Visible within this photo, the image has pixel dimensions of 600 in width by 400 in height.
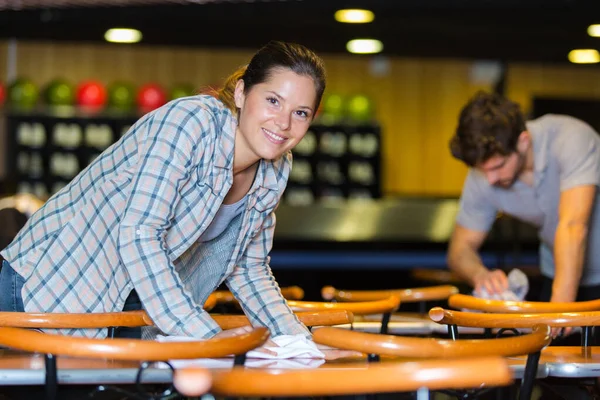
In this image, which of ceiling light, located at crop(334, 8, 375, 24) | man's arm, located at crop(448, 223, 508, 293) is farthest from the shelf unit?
man's arm, located at crop(448, 223, 508, 293)

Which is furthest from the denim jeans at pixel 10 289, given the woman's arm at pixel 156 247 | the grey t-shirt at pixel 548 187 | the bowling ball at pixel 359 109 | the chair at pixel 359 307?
the bowling ball at pixel 359 109

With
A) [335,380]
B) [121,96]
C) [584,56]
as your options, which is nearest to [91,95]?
[121,96]

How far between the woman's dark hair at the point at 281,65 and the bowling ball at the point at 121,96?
679 centimetres

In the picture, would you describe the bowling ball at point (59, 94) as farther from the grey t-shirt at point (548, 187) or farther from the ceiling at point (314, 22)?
the grey t-shirt at point (548, 187)

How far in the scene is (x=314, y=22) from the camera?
6094mm

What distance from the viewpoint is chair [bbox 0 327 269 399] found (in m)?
1.78

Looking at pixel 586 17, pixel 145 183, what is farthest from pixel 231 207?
pixel 586 17

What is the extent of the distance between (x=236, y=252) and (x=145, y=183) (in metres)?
0.46

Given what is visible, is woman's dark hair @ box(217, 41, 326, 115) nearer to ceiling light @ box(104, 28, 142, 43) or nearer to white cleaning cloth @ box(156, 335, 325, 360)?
white cleaning cloth @ box(156, 335, 325, 360)

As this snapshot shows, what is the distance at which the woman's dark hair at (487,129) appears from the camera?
3.46 m

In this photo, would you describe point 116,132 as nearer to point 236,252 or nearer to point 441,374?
point 236,252

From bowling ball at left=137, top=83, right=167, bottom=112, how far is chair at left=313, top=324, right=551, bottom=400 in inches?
288

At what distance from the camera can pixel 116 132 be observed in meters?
9.25

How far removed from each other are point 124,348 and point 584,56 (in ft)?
19.5
